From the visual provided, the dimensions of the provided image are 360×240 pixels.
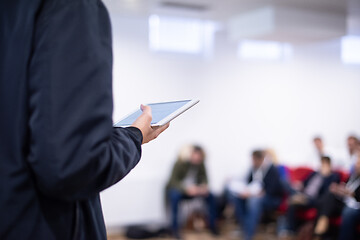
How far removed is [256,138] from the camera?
746 cm

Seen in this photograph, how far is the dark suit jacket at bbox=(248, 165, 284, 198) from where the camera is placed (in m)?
5.77

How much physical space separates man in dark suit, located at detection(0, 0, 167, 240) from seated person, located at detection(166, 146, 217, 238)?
5.50 metres

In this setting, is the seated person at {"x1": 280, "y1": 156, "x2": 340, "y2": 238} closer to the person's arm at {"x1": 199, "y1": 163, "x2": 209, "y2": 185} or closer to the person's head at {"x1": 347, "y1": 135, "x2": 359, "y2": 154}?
the person's head at {"x1": 347, "y1": 135, "x2": 359, "y2": 154}

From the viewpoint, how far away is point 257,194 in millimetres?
5762

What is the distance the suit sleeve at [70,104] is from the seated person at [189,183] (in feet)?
18.1

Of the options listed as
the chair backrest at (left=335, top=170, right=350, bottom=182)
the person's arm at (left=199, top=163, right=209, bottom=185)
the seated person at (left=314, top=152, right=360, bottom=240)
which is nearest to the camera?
the seated person at (left=314, top=152, right=360, bottom=240)

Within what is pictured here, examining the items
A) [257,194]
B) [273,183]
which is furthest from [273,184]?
[257,194]

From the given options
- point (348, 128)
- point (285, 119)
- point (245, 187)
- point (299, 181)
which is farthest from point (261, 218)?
point (348, 128)

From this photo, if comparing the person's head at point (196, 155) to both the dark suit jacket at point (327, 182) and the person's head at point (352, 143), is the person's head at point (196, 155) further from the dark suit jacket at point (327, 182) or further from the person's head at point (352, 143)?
the person's head at point (352, 143)

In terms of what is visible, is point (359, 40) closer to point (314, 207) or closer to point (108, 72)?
point (314, 207)

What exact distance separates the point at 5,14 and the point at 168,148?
5.92 m

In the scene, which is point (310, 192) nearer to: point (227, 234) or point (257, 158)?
point (257, 158)

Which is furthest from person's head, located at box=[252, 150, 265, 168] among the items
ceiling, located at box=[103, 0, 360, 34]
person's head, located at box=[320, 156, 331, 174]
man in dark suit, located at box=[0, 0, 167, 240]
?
man in dark suit, located at box=[0, 0, 167, 240]

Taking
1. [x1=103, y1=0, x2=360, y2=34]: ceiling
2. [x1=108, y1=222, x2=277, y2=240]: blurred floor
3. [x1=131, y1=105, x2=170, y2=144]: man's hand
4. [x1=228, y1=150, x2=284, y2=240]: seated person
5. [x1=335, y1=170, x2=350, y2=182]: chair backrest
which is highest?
[x1=103, y1=0, x2=360, y2=34]: ceiling
